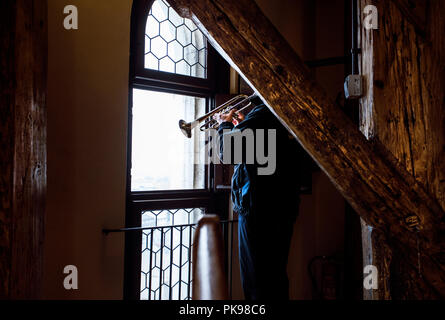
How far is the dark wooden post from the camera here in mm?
1160

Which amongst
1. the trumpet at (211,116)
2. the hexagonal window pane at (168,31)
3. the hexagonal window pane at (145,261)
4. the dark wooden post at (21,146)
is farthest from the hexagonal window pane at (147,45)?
the hexagonal window pane at (145,261)

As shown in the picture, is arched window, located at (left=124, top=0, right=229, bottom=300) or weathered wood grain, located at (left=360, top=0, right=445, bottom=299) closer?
weathered wood grain, located at (left=360, top=0, right=445, bottom=299)

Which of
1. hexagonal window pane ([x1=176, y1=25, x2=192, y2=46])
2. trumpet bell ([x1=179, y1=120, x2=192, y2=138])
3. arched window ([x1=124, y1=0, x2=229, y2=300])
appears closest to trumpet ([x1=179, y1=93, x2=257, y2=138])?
trumpet bell ([x1=179, y1=120, x2=192, y2=138])

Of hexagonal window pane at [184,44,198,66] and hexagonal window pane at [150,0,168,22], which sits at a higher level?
hexagonal window pane at [150,0,168,22]

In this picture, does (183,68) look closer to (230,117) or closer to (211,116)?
(211,116)

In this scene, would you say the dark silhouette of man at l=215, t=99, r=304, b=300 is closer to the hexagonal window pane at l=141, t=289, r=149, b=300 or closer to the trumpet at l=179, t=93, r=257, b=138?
the trumpet at l=179, t=93, r=257, b=138

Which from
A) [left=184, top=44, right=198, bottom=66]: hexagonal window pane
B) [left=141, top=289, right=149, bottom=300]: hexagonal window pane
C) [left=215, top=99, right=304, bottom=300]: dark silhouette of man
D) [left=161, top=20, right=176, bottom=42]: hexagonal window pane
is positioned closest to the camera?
[left=215, top=99, right=304, bottom=300]: dark silhouette of man

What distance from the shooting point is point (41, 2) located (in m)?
1.33

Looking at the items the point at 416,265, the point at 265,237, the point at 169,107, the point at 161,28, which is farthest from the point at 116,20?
the point at 416,265

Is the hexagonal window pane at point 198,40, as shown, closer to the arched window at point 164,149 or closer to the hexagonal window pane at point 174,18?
the arched window at point 164,149

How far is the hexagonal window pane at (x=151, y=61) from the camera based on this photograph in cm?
244

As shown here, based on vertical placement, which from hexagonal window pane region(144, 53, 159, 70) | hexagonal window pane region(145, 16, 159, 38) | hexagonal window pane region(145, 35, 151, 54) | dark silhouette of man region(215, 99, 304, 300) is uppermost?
hexagonal window pane region(145, 16, 159, 38)

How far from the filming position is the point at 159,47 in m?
2.51

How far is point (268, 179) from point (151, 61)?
1.31 meters
